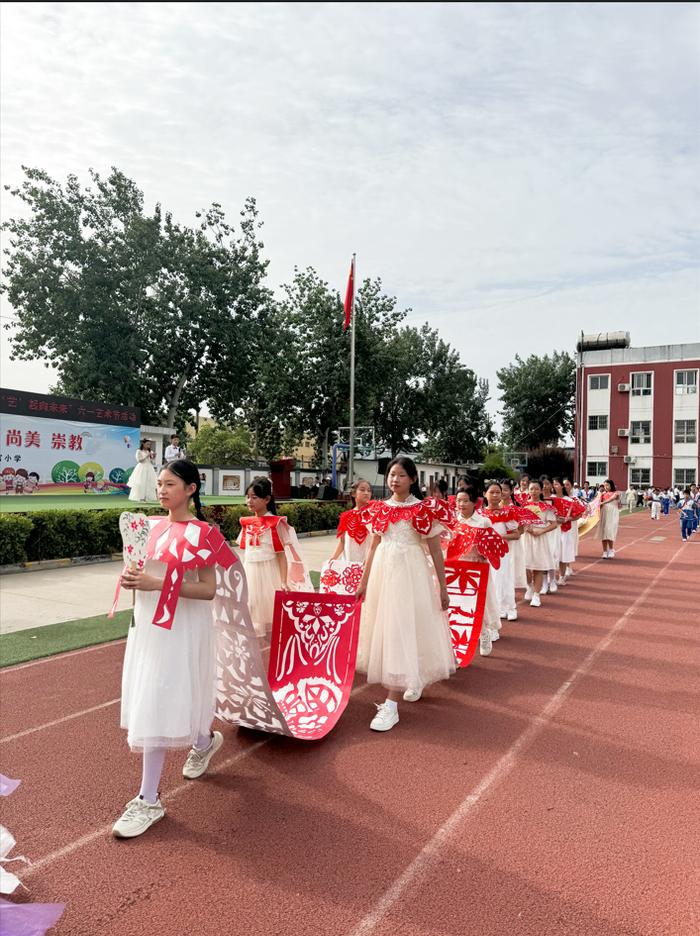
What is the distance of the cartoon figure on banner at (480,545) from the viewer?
6543 mm

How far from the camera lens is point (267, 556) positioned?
6.34 metres

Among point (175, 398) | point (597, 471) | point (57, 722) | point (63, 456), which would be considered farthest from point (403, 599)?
point (597, 471)

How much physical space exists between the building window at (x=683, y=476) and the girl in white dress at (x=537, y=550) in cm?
3843

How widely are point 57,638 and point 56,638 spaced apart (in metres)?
0.01

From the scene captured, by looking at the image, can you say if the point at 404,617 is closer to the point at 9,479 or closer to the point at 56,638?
Result: the point at 56,638

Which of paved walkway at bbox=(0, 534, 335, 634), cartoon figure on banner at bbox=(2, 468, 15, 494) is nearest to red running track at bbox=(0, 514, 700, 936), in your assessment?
paved walkway at bbox=(0, 534, 335, 634)

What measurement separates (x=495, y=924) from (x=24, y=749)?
3107 millimetres

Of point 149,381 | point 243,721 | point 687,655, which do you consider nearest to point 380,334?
point 149,381

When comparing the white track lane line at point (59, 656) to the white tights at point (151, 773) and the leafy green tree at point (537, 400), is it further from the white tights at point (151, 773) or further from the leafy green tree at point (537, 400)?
the leafy green tree at point (537, 400)

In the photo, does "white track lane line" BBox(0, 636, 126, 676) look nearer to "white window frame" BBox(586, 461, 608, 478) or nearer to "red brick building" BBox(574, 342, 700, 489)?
"red brick building" BBox(574, 342, 700, 489)

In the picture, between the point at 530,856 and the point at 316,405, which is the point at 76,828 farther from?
the point at 316,405

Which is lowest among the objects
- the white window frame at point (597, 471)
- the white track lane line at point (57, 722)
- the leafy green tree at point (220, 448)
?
the white track lane line at point (57, 722)

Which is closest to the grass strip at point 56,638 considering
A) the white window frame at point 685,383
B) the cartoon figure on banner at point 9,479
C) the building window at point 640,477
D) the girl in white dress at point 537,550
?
the girl in white dress at point 537,550

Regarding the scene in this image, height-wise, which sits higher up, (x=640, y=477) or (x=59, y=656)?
(x=640, y=477)
